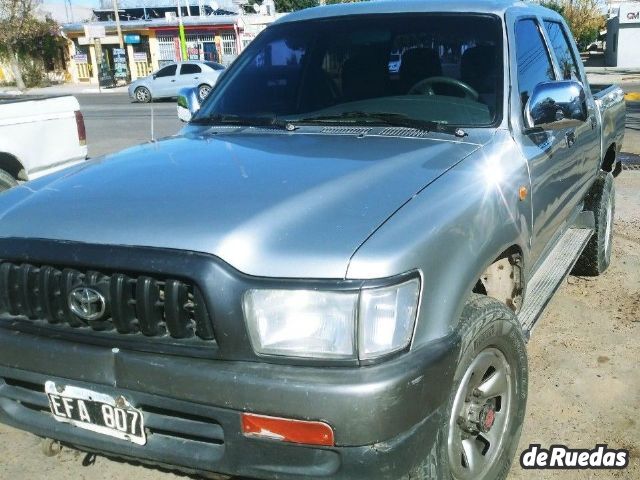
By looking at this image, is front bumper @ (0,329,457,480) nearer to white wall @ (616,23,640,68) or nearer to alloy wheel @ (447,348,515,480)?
alloy wheel @ (447,348,515,480)

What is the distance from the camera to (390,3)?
11.8 feet

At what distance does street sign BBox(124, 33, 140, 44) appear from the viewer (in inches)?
1762

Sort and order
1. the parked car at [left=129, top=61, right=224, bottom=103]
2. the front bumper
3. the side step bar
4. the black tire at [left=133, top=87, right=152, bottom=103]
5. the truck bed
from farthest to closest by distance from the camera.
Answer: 1. the black tire at [left=133, top=87, right=152, bottom=103]
2. the parked car at [left=129, top=61, right=224, bottom=103]
3. the truck bed
4. the side step bar
5. the front bumper

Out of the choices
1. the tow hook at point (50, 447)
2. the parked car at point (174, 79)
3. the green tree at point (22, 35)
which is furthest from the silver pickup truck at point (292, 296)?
the green tree at point (22, 35)

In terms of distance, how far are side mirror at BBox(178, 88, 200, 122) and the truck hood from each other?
127 cm

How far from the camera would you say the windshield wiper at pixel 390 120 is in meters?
2.99

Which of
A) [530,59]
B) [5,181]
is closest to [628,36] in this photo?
[530,59]

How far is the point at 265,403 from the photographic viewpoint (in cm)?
190

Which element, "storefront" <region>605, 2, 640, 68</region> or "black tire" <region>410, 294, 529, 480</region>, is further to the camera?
"storefront" <region>605, 2, 640, 68</region>

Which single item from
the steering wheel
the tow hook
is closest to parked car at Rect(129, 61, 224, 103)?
the steering wheel

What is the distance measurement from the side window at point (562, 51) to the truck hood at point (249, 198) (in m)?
1.70

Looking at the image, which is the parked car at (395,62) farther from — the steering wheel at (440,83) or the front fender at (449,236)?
the front fender at (449,236)

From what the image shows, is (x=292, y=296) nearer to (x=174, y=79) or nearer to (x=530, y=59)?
(x=530, y=59)

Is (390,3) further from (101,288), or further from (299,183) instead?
(101,288)
